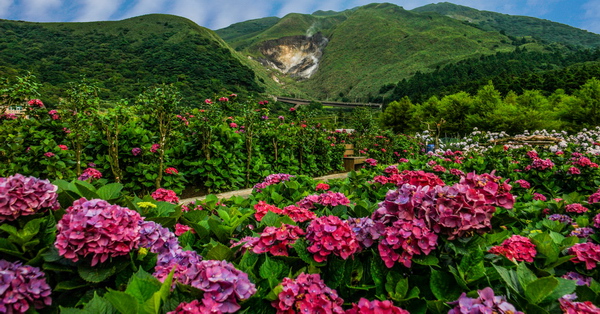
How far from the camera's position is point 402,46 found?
118438 millimetres

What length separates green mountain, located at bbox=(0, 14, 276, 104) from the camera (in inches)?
1945

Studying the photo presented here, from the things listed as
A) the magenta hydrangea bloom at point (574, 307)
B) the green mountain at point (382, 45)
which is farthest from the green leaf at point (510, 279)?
the green mountain at point (382, 45)

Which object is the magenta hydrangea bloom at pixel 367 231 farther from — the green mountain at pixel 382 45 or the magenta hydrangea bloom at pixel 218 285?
the green mountain at pixel 382 45

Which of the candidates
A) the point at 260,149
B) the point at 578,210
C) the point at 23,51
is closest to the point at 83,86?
the point at 260,149

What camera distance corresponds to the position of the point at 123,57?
63.7m

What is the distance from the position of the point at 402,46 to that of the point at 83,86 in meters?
128

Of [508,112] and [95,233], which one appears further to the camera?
[508,112]

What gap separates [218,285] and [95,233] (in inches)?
20.9

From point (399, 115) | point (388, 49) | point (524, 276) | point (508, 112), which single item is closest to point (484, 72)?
point (399, 115)

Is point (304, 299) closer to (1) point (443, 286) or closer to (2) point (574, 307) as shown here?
(1) point (443, 286)

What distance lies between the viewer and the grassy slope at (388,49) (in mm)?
102750

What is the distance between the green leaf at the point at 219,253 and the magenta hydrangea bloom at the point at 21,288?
0.57m

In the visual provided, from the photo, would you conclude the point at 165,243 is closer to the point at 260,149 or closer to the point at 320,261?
the point at 320,261

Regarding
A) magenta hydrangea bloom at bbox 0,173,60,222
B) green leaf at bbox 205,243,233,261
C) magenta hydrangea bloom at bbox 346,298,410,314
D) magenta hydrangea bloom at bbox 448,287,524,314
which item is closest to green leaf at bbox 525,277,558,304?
magenta hydrangea bloom at bbox 448,287,524,314
